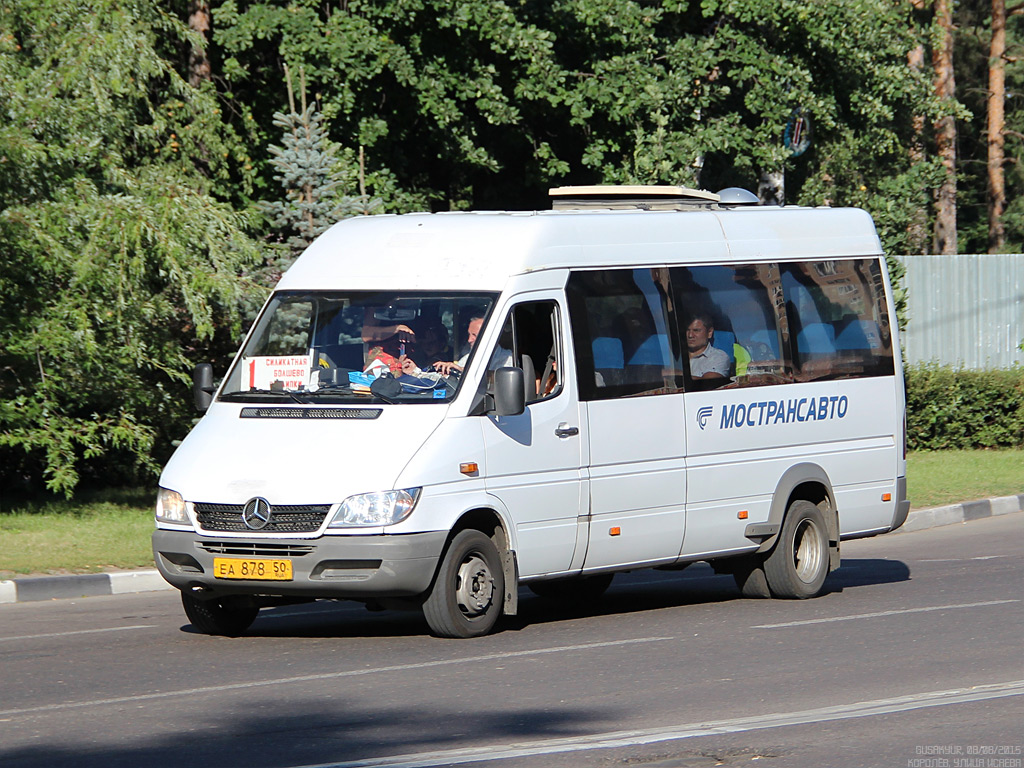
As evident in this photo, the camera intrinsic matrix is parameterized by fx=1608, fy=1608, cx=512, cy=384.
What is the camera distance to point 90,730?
688 centimetres

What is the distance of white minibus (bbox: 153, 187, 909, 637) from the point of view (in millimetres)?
9023

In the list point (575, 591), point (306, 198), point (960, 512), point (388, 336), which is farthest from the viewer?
point (306, 198)

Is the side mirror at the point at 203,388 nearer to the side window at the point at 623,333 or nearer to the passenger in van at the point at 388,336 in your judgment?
the passenger in van at the point at 388,336

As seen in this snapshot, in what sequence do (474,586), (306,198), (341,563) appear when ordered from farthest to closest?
(306,198) → (474,586) → (341,563)

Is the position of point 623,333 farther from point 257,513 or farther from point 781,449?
point 257,513

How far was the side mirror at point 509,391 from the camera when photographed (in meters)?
9.21

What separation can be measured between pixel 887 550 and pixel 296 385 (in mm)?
7615

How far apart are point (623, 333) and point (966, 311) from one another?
1981 centimetres

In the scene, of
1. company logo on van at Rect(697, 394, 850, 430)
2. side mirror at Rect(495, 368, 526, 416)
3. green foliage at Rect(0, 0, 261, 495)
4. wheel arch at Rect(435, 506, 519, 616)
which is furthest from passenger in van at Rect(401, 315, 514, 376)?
green foliage at Rect(0, 0, 261, 495)

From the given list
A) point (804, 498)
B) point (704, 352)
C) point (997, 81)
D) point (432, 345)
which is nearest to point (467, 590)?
point (432, 345)

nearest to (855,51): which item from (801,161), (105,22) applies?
(801,161)

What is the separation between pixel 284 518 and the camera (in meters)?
8.95

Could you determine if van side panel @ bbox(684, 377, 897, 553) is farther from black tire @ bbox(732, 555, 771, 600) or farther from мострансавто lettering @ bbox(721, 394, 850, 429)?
black tire @ bbox(732, 555, 771, 600)

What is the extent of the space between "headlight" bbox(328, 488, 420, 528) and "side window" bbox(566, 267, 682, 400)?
174cm
